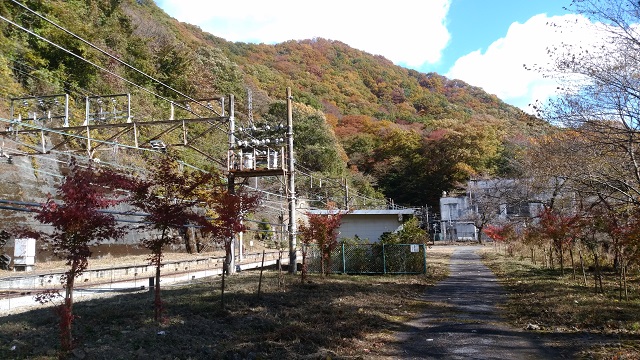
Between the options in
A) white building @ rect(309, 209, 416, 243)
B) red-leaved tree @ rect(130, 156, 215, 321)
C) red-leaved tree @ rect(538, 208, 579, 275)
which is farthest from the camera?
white building @ rect(309, 209, 416, 243)

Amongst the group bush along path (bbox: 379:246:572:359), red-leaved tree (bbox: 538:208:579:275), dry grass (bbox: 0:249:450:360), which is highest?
red-leaved tree (bbox: 538:208:579:275)

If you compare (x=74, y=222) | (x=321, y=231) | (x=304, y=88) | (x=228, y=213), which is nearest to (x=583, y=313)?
(x=228, y=213)

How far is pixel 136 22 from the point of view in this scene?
140 ft

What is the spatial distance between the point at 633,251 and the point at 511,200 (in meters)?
13.5

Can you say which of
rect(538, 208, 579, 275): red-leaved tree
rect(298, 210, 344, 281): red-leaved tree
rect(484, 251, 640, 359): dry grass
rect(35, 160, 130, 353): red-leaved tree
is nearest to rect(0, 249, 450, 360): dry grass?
rect(35, 160, 130, 353): red-leaved tree

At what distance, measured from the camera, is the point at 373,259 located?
2177 cm

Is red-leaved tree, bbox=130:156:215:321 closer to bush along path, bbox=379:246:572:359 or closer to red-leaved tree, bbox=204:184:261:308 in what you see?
red-leaved tree, bbox=204:184:261:308

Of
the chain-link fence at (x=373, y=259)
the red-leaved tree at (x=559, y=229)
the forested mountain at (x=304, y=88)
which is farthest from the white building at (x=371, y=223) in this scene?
the red-leaved tree at (x=559, y=229)

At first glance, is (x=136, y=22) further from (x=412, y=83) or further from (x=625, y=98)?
(x=412, y=83)

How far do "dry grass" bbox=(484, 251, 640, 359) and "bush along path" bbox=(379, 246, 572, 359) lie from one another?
0.48 meters

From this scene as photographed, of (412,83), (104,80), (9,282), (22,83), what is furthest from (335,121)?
(9,282)

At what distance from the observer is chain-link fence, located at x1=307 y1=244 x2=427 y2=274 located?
21.5 m

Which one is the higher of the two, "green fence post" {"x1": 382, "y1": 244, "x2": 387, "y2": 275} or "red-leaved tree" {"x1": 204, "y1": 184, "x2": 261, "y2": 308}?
"red-leaved tree" {"x1": 204, "y1": 184, "x2": 261, "y2": 308}

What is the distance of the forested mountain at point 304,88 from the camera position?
25719 millimetres
